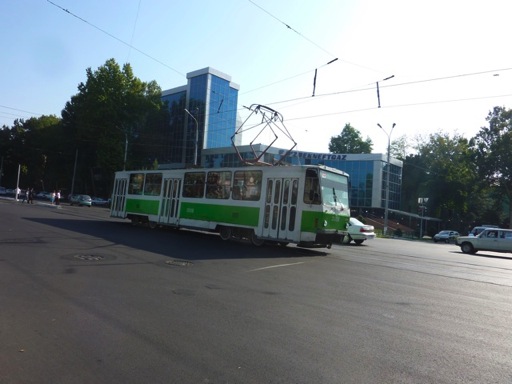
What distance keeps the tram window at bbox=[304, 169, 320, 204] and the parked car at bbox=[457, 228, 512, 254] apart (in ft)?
50.2

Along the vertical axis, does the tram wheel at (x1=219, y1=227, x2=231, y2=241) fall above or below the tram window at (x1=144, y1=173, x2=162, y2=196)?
below

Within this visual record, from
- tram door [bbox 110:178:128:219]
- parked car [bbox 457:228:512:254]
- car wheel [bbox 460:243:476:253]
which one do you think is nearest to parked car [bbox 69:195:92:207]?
tram door [bbox 110:178:128:219]

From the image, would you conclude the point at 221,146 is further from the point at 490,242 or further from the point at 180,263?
the point at 180,263

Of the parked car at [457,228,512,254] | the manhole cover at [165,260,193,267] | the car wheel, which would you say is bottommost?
the manhole cover at [165,260,193,267]

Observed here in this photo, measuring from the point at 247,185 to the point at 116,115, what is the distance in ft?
149

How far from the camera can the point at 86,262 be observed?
10.1 metres

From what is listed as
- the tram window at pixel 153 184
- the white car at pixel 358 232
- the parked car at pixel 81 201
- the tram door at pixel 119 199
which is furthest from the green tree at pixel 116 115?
the white car at pixel 358 232

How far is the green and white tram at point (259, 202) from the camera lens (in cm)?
1505

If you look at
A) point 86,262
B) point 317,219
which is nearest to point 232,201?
point 317,219

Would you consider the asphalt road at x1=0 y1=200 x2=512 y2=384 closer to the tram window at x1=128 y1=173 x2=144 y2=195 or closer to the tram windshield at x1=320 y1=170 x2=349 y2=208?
the tram windshield at x1=320 y1=170 x2=349 y2=208

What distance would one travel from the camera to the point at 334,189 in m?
16.0

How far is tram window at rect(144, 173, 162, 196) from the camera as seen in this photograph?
71.8 ft

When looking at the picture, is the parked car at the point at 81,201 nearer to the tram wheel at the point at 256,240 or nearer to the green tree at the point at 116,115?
the green tree at the point at 116,115

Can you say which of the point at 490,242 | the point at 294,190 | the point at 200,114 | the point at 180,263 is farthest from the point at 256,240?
the point at 200,114
